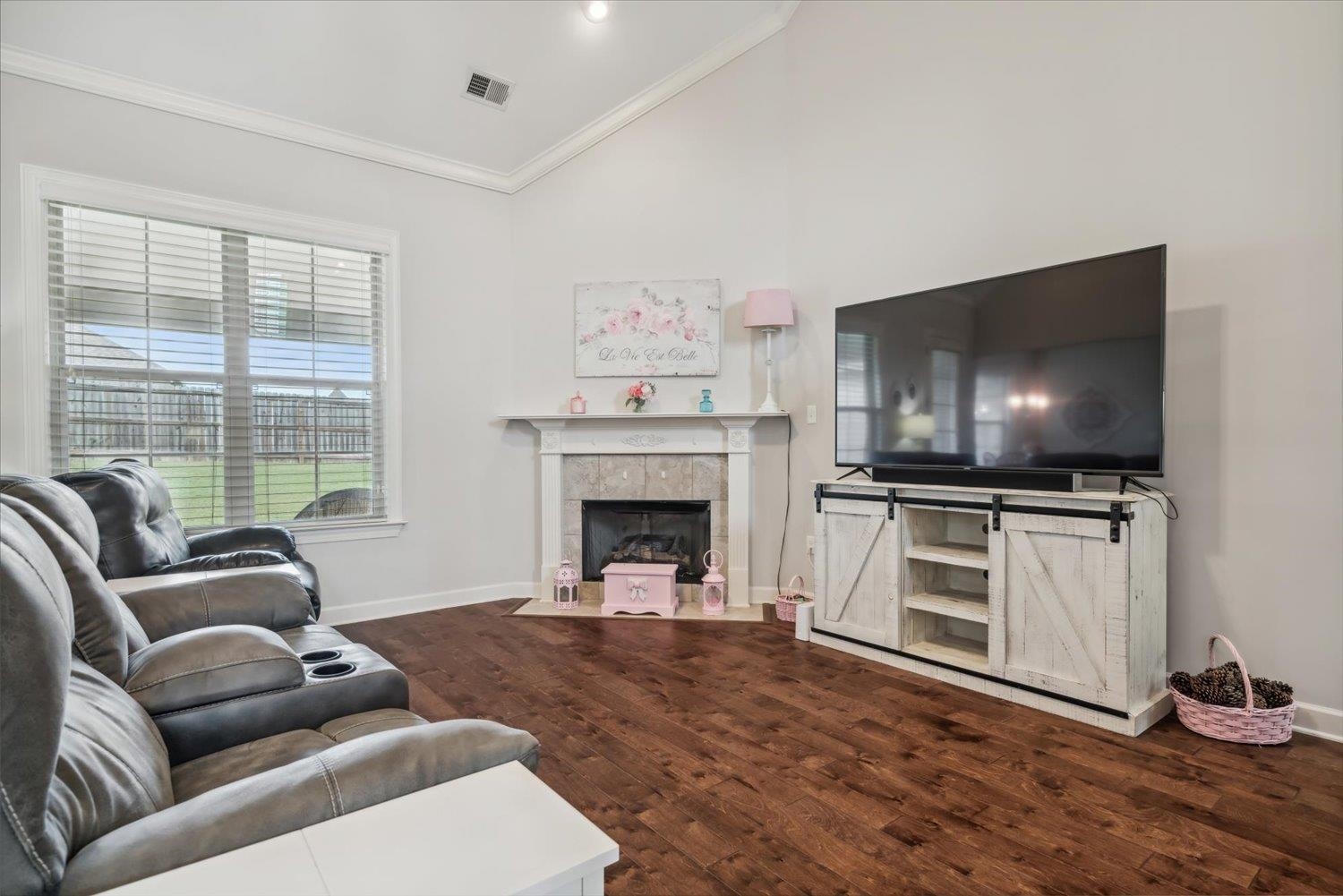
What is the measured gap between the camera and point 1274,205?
249 cm

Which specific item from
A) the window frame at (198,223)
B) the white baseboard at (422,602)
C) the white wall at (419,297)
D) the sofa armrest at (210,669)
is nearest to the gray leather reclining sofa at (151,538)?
the window frame at (198,223)

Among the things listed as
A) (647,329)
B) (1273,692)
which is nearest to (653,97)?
(647,329)

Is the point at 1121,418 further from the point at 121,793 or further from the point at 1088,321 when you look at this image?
the point at 121,793

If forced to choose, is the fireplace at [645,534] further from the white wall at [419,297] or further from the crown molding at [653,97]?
the crown molding at [653,97]

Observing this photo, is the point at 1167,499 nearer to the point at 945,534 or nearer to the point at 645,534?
the point at 945,534

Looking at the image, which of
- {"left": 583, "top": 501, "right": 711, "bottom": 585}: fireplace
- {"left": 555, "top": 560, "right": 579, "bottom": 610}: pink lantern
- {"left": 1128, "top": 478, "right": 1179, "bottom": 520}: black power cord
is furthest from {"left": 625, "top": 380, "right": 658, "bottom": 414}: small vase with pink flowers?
{"left": 1128, "top": 478, "right": 1179, "bottom": 520}: black power cord

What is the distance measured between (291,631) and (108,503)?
105 cm

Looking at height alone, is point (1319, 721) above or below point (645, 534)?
below

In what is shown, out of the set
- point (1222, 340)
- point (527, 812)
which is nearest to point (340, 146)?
point (527, 812)

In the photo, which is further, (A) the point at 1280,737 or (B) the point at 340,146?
(B) the point at 340,146

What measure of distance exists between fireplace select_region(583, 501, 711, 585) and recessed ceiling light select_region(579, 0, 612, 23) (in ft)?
9.51

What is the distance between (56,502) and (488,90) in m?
3.46

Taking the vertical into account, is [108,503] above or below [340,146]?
below

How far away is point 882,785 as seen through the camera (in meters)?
2.08
